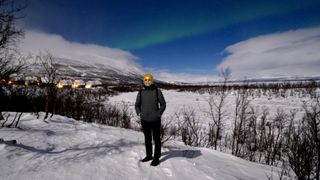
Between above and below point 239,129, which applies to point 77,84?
above

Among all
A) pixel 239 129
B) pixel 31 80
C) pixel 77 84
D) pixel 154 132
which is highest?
pixel 77 84

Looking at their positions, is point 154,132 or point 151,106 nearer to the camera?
point 151,106

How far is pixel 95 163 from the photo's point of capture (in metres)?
3.87

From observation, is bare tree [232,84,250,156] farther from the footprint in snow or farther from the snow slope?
the footprint in snow

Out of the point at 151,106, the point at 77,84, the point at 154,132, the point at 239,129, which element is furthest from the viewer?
the point at 77,84

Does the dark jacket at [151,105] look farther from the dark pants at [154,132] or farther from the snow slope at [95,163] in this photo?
the snow slope at [95,163]

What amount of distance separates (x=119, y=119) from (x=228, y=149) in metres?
6.53

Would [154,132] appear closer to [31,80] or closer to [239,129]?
[239,129]

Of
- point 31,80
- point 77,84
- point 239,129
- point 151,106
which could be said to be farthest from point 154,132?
point 77,84

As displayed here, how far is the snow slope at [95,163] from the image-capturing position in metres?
3.39

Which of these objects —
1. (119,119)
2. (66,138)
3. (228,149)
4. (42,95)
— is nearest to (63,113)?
(42,95)

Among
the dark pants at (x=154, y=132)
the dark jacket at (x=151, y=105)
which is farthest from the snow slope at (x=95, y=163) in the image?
the dark jacket at (x=151, y=105)

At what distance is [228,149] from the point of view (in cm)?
774

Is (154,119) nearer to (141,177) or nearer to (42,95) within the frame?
(141,177)
